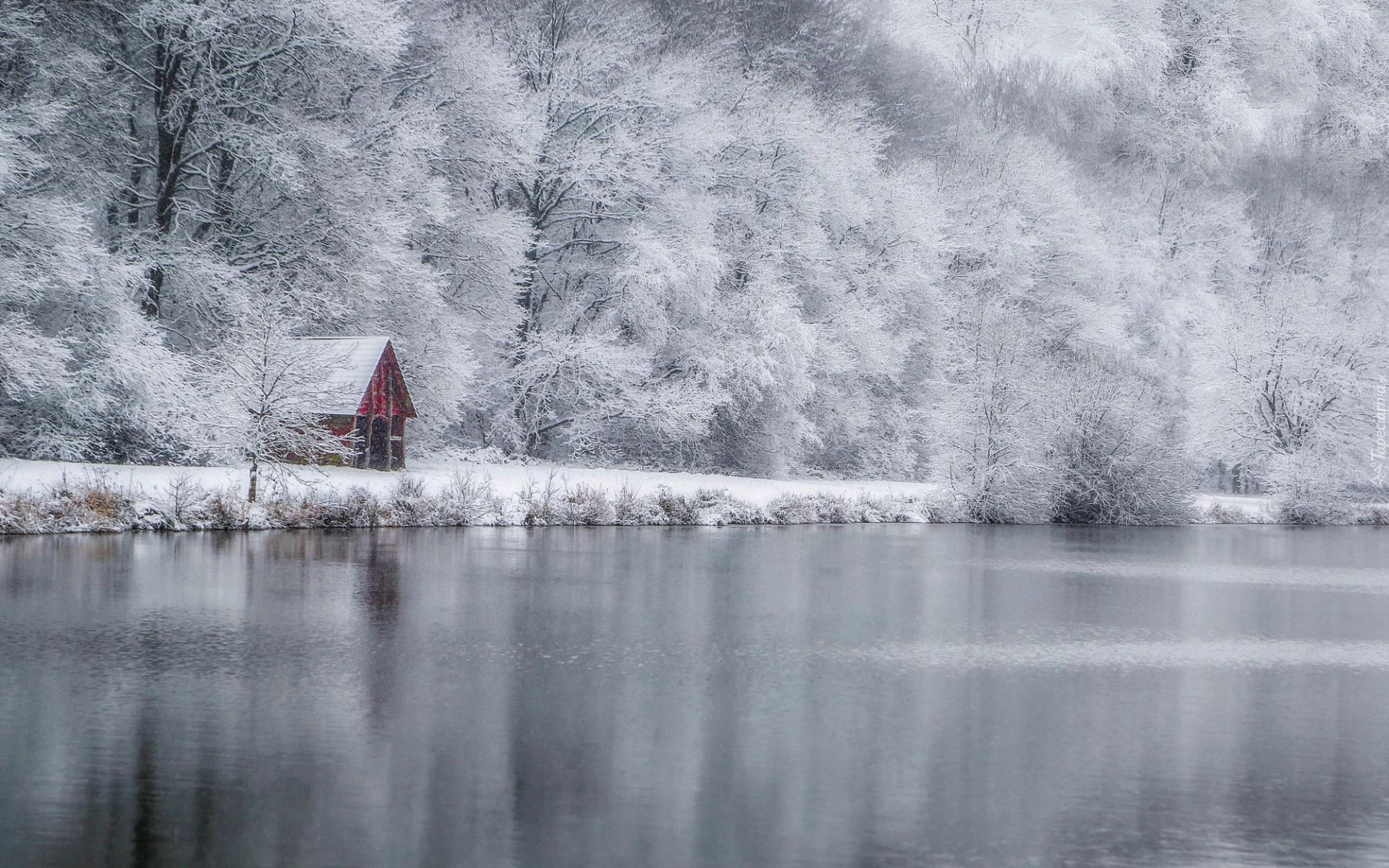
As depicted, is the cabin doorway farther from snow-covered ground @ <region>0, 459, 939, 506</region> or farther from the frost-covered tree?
the frost-covered tree

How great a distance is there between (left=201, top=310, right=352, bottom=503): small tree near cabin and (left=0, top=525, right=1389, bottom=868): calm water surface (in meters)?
6.28

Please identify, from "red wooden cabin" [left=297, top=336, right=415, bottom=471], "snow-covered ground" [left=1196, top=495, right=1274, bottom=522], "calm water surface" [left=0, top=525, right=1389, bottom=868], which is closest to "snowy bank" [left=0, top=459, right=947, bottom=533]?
"red wooden cabin" [left=297, top=336, right=415, bottom=471]

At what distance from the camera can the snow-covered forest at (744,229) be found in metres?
27.8

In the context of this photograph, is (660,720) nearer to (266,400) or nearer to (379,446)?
(266,400)

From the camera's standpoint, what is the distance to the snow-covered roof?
88.2 ft

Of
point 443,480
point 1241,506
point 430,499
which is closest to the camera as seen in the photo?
point 430,499

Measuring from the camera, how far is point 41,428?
25.1 m

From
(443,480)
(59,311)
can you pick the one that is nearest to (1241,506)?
(443,480)

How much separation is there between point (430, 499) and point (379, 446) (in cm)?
523

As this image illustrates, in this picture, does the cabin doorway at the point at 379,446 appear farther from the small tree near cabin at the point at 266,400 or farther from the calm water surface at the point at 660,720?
the calm water surface at the point at 660,720

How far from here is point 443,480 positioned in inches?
1148

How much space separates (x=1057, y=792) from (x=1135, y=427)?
97.0 feet

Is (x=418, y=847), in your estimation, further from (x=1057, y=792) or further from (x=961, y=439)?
(x=961, y=439)

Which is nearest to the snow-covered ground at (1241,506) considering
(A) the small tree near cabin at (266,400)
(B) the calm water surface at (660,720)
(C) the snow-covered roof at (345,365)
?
(B) the calm water surface at (660,720)
